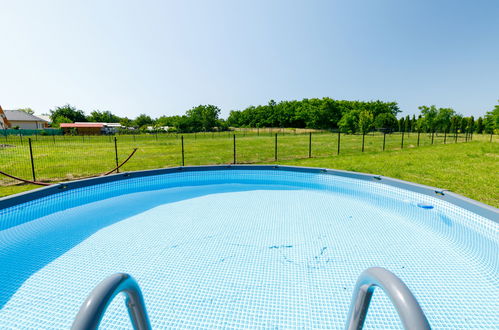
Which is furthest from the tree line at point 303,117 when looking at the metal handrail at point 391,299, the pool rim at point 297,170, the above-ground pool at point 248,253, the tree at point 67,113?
the metal handrail at point 391,299

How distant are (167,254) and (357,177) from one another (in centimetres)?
552

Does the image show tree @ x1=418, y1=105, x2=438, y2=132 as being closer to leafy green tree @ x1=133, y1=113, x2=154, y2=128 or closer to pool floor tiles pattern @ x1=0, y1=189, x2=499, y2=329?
pool floor tiles pattern @ x1=0, y1=189, x2=499, y2=329

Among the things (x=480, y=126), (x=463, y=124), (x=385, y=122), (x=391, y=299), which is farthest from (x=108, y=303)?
(x=385, y=122)

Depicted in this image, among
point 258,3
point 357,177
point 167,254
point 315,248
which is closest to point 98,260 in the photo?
point 167,254

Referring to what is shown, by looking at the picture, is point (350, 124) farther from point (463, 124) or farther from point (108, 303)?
point (108, 303)

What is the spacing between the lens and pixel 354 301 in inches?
44.2

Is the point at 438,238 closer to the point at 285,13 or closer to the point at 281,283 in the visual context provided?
the point at 281,283

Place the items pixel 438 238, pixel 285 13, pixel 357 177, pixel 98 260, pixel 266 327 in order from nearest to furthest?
1. pixel 266 327
2. pixel 98 260
3. pixel 438 238
4. pixel 357 177
5. pixel 285 13

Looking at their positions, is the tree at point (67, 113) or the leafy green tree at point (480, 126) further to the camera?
the tree at point (67, 113)

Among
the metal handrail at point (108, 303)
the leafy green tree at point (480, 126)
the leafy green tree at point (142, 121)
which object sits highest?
the leafy green tree at point (142, 121)

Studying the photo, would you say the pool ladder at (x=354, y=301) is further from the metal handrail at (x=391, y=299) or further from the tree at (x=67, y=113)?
the tree at (x=67, y=113)

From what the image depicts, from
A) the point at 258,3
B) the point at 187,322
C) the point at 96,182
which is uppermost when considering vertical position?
the point at 258,3

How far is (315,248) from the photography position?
390 centimetres

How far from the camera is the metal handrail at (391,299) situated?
2.41 feet
